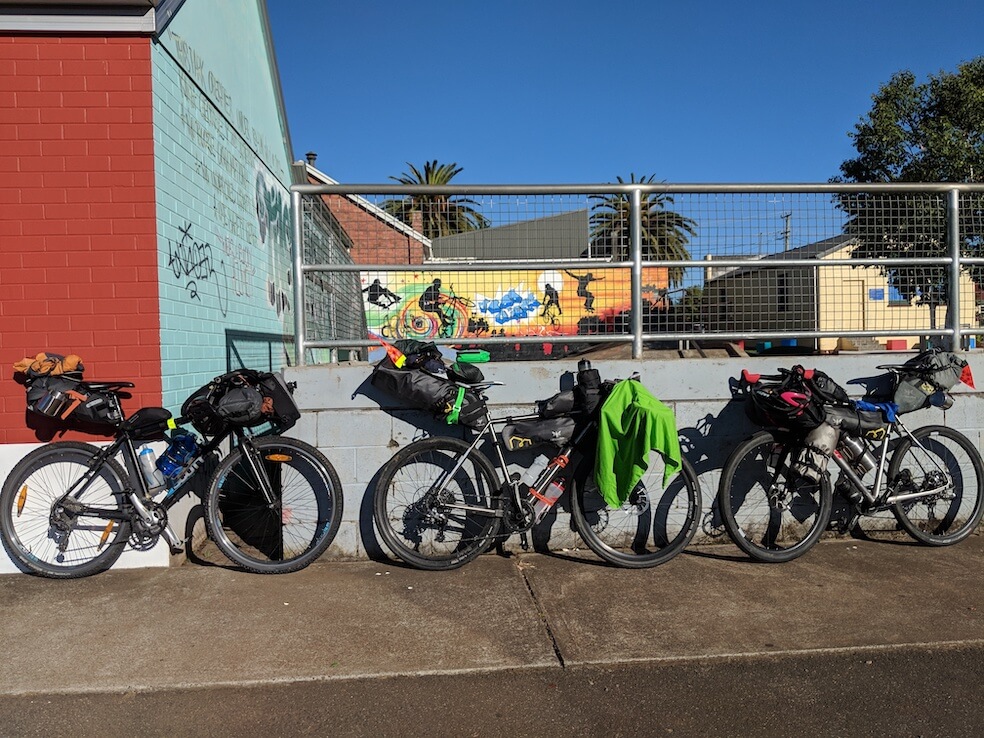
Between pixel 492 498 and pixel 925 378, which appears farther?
pixel 925 378

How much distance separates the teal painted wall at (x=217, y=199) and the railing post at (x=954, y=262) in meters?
5.42

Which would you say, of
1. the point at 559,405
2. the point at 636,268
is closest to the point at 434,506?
the point at 559,405

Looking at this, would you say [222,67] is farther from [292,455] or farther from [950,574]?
[950,574]

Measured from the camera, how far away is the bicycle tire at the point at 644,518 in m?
4.73

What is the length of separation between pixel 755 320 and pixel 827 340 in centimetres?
72

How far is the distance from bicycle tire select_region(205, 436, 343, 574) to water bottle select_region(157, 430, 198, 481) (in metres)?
0.24

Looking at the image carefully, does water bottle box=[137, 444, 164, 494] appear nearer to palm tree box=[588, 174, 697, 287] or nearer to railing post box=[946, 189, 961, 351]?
palm tree box=[588, 174, 697, 287]

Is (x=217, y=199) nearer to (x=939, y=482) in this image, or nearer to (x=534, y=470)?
(x=534, y=470)

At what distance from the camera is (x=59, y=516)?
4562 mm

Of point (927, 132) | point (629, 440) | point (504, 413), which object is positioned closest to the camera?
point (629, 440)

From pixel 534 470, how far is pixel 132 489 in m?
2.50

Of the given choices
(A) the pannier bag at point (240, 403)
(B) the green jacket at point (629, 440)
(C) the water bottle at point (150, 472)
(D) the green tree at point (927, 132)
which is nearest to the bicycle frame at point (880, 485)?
(B) the green jacket at point (629, 440)

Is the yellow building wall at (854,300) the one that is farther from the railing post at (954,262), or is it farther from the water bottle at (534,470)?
the water bottle at (534,470)

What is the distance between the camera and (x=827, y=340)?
18.7ft
